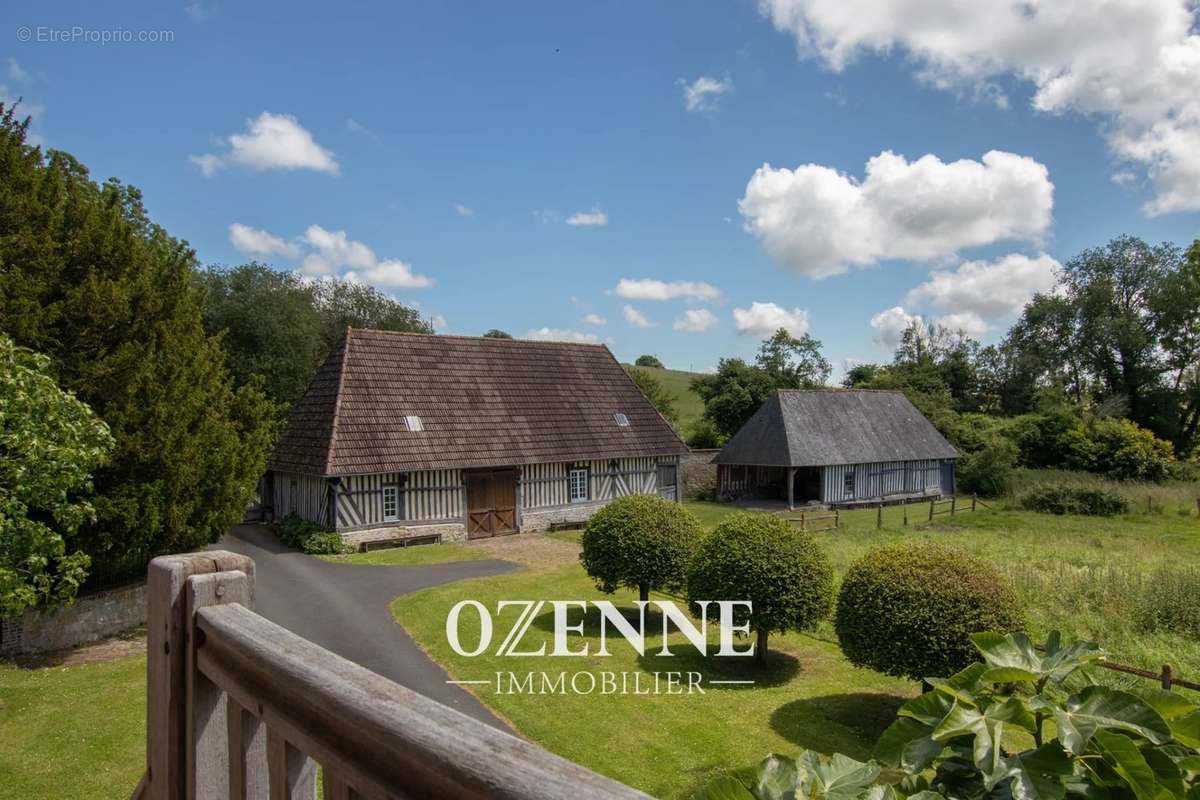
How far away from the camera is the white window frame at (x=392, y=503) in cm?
1858

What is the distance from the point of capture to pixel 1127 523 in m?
24.4

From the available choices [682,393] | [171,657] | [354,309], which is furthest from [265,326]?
[682,393]

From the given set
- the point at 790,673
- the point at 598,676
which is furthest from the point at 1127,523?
the point at 598,676

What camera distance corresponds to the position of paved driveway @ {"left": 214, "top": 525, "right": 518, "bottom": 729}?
30.3 ft

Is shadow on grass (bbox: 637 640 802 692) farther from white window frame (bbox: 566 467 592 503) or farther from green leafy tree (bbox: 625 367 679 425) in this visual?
green leafy tree (bbox: 625 367 679 425)

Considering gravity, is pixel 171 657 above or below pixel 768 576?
above

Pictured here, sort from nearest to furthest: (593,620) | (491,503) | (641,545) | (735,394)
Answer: (641,545), (593,620), (491,503), (735,394)

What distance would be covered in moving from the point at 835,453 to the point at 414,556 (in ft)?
61.5

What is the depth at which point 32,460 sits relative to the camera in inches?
289

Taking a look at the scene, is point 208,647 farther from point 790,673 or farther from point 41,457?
point 790,673

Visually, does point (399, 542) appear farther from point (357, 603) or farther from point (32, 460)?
point (32, 460)

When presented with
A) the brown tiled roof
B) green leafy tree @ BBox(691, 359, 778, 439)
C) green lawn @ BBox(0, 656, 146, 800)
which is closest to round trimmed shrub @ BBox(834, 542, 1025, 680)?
green lawn @ BBox(0, 656, 146, 800)

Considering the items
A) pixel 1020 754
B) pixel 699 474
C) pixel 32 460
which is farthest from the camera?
pixel 699 474

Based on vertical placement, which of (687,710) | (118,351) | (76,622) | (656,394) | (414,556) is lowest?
(687,710)
